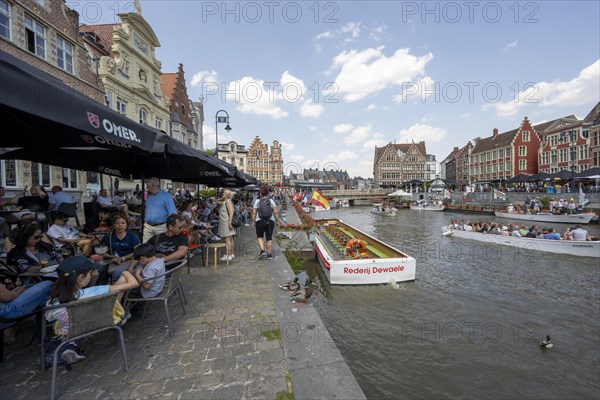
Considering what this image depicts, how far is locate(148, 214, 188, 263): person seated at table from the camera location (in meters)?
4.71

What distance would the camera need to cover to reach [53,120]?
95.5 inches

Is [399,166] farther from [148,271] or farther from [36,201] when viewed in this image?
[148,271]

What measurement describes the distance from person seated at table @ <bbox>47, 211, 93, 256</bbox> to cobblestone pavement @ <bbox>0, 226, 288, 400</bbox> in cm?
158

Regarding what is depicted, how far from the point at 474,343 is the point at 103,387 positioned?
6907mm

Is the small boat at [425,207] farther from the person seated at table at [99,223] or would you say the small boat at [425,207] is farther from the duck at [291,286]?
the person seated at table at [99,223]

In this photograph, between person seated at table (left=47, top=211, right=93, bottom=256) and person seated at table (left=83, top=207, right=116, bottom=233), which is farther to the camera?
person seated at table (left=83, top=207, right=116, bottom=233)

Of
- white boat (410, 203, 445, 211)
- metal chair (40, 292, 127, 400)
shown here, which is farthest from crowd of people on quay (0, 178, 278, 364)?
white boat (410, 203, 445, 211)

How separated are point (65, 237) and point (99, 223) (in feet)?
4.32

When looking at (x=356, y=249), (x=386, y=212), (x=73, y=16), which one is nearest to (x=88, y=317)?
(x=356, y=249)

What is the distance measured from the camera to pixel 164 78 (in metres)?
37.4

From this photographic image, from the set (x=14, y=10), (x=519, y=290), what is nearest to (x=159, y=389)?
(x=519, y=290)

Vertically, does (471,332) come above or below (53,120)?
below

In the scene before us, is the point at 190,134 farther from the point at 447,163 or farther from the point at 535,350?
the point at 447,163

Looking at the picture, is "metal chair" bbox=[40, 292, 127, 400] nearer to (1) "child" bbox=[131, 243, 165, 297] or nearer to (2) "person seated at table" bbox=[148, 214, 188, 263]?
(1) "child" bbox=[131, 243, 165, 297]
